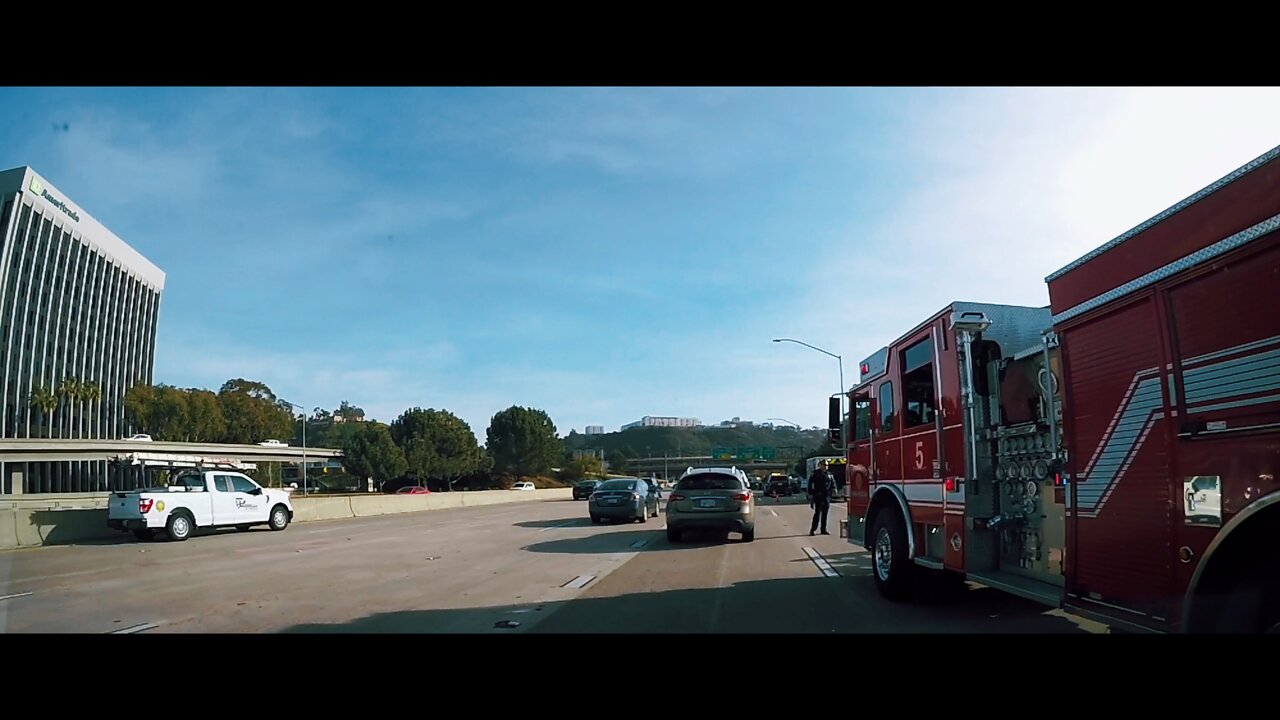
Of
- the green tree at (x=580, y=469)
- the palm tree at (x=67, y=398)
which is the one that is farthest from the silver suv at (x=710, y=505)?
the green tree at (x=580, y=469)

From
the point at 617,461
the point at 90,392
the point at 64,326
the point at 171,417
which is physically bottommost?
the point at 617,461

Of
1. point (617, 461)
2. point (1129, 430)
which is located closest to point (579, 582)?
point (1129, 430)

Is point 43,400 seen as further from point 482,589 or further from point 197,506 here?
point 482,589

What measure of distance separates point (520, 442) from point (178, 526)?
7419 cm

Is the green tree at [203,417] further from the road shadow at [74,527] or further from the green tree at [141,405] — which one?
the road shadow at [74,527]

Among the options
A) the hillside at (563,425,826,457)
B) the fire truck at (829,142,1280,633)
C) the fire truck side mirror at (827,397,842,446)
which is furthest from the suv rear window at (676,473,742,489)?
the hillside at (563,425,826,457)

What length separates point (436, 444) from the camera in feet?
290

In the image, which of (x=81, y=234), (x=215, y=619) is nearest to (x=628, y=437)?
(x=81, y=234)

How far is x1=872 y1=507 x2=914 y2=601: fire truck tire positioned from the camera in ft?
32.1

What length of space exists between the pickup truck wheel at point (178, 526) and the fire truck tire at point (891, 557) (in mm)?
17685

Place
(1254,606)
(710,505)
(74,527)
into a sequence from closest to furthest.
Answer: (1254,606)
(710,505)
(74,527)

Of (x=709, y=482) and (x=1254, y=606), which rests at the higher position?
(x=709, y=482)
